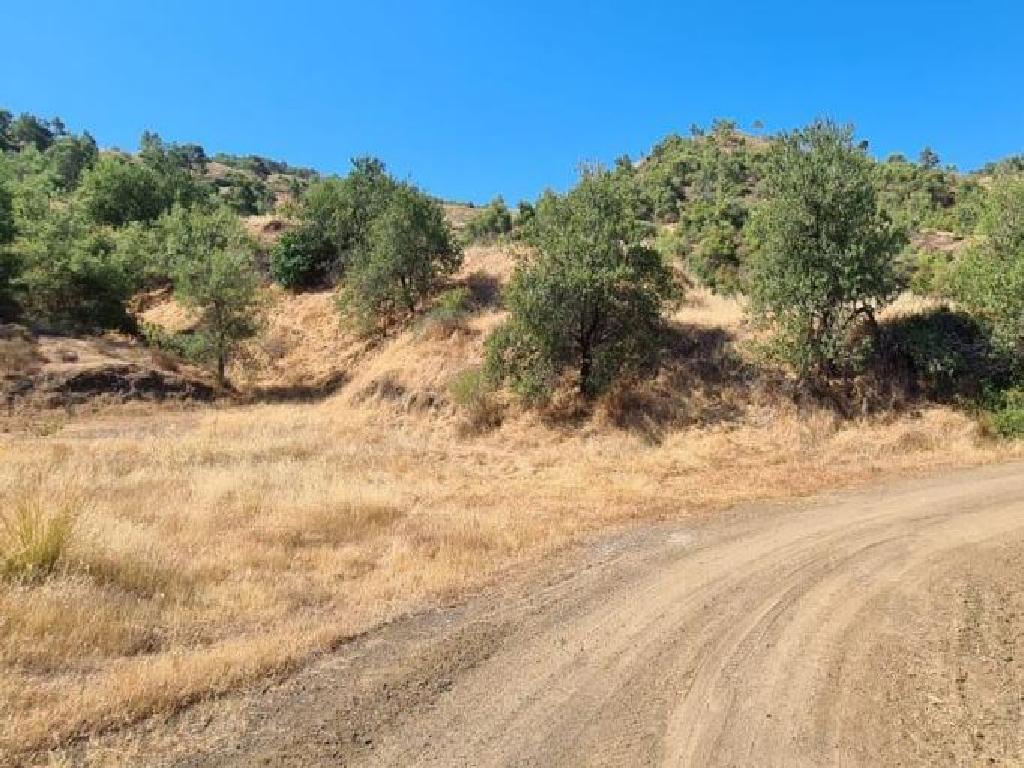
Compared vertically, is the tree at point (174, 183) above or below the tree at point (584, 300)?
above

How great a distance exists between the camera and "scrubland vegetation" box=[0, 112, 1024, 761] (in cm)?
716

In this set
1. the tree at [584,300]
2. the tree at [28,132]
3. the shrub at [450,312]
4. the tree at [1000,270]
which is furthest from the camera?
the tree at [28,132]

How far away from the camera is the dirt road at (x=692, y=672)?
4746 mm

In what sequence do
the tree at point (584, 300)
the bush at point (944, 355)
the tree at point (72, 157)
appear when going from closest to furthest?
the bush at point (944, 355)
the tree at point (584, 300)
the tree at point (72, 157)

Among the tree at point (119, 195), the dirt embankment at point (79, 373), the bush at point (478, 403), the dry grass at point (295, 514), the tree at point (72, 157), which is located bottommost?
the dry grass at point (295, 514)

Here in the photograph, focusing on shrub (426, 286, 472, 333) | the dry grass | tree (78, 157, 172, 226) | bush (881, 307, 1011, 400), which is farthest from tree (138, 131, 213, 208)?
bush (881, 307, 1011, 400)

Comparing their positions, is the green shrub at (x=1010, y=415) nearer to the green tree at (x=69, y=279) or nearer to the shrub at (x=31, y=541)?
the shrub at (x=31, y=541)

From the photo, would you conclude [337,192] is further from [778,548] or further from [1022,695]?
[1022,695]

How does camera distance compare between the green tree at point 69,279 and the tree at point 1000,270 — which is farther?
the green tree at point 69,279

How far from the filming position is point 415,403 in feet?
74.8

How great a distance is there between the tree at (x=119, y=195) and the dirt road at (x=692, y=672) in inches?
2019

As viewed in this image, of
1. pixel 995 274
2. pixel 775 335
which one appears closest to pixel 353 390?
pixel 775 335

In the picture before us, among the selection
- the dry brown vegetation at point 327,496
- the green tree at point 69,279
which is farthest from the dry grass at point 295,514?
the green tree at point 69,279

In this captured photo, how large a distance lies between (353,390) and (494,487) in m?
13.0
